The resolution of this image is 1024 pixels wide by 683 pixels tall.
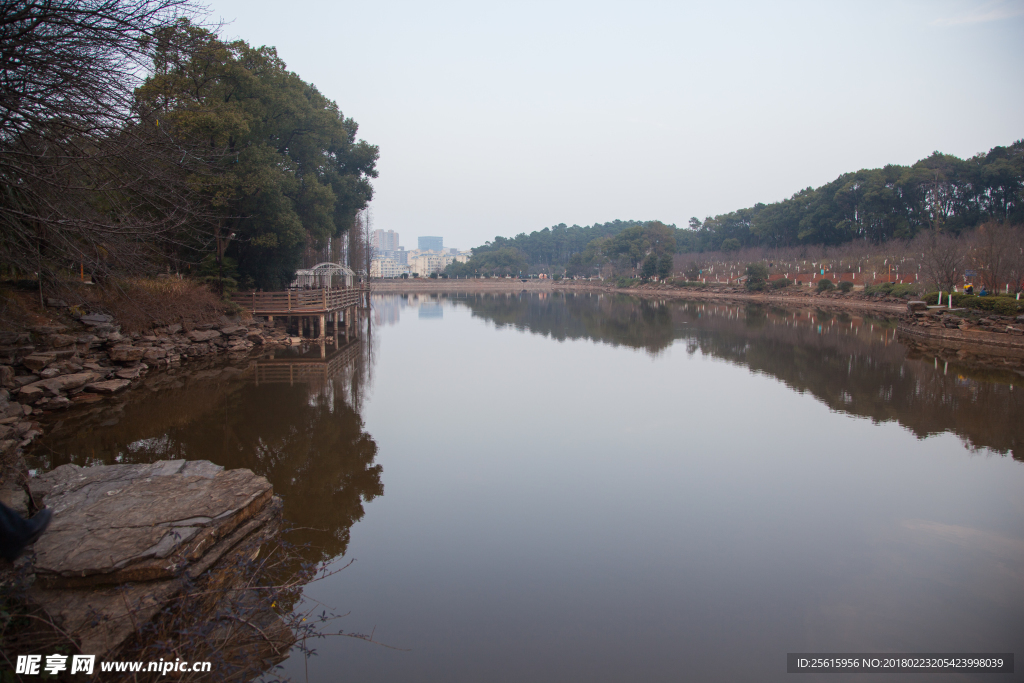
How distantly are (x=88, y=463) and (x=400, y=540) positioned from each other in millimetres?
4475

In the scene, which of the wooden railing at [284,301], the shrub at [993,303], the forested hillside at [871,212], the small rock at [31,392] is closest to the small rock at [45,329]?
the small rock at [31,392]

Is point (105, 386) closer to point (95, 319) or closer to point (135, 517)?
point (95, 319)

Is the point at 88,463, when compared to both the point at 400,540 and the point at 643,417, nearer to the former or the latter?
the point at 400,540

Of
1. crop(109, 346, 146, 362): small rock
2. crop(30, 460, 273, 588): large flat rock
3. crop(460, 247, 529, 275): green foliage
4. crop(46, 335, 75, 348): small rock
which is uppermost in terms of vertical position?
crop(460, 247, 529, 275): green foliage

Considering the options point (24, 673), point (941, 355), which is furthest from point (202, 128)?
point (941, 355)

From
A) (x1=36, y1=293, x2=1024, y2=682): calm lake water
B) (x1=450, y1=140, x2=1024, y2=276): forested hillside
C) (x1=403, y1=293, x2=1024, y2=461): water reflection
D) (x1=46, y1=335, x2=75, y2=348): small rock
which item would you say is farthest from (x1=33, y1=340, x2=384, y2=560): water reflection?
(x1=450, y1=140, x2=1024, y2=276): forested hillside

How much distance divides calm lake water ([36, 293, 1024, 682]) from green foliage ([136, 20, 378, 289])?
6.50m

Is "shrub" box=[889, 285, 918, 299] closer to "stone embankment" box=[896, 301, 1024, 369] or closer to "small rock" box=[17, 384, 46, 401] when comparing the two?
"stone embankment" box=[896, 301, 1024, 369]

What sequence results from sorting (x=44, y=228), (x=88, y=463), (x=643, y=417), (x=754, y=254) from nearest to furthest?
1. (x=44, y=228)
2. (x=88, y=463)
3. (x=643, y=417)
4. (x=754, y=254)

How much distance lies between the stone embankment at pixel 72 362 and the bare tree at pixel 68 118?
8.23ft

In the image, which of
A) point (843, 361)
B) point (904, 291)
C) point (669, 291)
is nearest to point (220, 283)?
point (843, 361)

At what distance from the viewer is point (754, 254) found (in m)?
56.3

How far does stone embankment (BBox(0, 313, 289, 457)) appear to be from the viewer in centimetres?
879

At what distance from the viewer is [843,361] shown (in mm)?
15406
